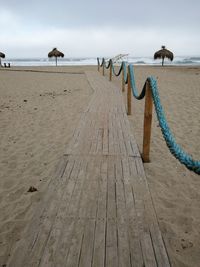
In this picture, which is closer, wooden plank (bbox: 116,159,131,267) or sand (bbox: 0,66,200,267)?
wooden plank (bbox: 116,159,131,267)

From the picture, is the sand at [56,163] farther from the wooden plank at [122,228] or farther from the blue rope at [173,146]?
the blue rope at [173,146]

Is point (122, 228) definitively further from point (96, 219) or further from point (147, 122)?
point (147, 122)

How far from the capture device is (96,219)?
2.43 metres

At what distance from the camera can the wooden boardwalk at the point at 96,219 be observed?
198 cm

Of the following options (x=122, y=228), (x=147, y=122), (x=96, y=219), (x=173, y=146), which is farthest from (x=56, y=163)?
(x=173, y=146)

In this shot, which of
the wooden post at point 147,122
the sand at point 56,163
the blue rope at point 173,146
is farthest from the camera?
the wooden post at point 147,122

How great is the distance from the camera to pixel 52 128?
6141 mm

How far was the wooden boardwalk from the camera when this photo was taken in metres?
1.98

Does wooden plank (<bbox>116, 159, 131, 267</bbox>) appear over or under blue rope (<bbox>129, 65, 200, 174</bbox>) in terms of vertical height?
under

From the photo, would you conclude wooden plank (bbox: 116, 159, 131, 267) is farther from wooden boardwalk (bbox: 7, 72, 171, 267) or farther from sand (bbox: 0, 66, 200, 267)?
sand (bbox: 0, 66, 200, 267)

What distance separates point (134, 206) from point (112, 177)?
70cm

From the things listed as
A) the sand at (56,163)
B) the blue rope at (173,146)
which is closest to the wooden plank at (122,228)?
the sand at (56,163)

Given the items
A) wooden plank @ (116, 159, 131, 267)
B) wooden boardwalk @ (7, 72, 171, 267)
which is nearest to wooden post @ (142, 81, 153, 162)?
wooden boardwalk @ (7, 72, 171, 267)

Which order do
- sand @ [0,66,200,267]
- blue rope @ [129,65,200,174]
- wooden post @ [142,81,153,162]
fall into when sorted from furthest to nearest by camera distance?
1. wooden post @ [142,81,153,162]
2. sand @ [0,66,200,267]
3. blue rope @ [129,65,200,174]
